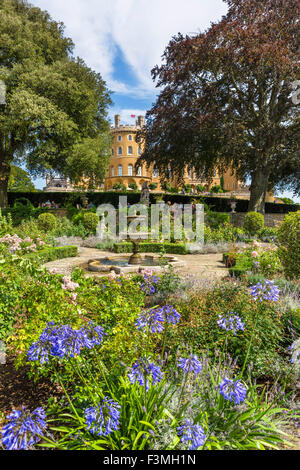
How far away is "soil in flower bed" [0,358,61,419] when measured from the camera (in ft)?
8.45

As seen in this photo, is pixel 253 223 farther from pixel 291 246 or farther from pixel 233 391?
pixel 233 391

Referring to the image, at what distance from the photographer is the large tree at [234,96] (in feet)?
48.5

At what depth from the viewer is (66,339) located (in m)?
1.82

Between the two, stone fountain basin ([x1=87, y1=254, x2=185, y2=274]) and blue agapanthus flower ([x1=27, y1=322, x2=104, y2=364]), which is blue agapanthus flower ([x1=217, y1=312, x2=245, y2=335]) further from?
stone fountain basin ([x1=87, y1=254, x2=185, y2=274])

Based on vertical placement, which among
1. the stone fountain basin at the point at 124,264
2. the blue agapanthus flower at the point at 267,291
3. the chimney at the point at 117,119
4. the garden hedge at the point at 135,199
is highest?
the chimney at the point at 117,119

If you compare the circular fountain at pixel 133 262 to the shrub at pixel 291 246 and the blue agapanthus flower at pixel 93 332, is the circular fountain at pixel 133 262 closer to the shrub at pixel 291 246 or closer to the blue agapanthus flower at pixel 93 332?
the shrub at pixel 291 246

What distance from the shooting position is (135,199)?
26.3 m

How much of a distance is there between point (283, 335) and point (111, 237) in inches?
452

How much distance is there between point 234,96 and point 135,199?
12.0 m

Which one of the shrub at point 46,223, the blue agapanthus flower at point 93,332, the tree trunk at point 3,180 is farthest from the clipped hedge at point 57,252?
the tree trunk at point 3,180

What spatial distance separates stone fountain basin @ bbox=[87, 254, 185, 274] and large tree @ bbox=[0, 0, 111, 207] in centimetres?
969

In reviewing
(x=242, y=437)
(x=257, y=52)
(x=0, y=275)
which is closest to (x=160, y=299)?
(x=0, y=275)

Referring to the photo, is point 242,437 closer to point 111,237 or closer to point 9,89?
point 111,237

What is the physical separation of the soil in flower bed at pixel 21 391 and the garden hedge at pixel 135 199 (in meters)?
18.4
